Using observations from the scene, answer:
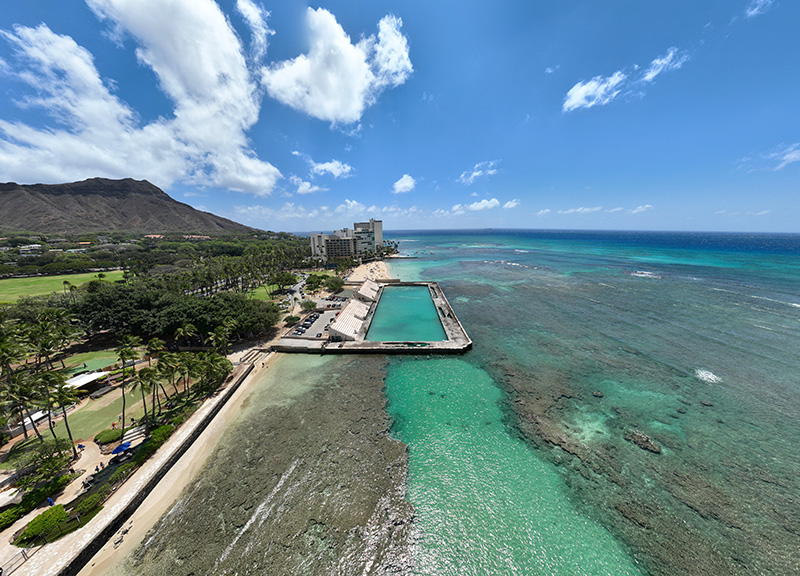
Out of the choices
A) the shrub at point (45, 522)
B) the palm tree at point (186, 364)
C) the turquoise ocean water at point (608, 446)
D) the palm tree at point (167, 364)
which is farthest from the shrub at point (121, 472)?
the turquoise ocean water at point (608, 446)

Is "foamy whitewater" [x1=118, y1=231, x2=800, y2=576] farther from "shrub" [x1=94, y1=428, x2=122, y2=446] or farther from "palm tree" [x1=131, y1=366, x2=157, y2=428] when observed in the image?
"shrub" [x1=94, y1=428, x2=122, y2=446]

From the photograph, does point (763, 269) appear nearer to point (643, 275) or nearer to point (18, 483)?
point (643, 275)

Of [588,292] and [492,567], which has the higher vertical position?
[588,292]

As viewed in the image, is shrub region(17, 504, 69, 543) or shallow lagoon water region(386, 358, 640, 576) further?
shallow lagoon water region(386, 358, 640, 576)

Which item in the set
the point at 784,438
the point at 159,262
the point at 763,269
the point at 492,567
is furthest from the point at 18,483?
the point at 763,269

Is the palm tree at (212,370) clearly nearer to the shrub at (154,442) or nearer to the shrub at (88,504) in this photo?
the shrub at (154,442)

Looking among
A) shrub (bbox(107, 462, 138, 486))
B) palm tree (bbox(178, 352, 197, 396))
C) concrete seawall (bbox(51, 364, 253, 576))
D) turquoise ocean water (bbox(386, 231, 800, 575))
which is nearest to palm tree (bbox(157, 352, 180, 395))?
palm tree (bbox(178, 352, 197, 396))
